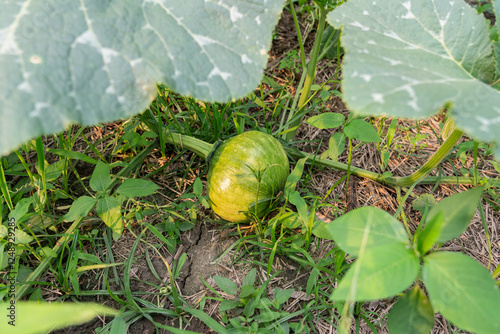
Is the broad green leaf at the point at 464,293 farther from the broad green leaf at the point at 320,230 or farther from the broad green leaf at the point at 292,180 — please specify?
the broad green leaf at the point at 292,180

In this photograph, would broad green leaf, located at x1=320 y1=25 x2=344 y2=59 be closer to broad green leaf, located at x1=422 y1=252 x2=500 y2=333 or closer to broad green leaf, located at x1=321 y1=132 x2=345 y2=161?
broad green leaf, located at x1=321 y1=132 x2=345 y2=161

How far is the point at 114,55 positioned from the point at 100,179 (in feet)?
2.51

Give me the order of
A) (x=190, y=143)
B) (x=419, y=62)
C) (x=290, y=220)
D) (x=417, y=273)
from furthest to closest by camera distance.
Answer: (x=190, y=143), (x=290, y=220), (x=419, y=62), (x=417, y=273)

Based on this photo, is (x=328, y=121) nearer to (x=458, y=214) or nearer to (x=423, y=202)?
(x=423, y=202)

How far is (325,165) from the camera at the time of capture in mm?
2018

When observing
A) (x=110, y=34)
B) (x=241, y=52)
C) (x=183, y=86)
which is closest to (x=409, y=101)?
(x=241, y=52)

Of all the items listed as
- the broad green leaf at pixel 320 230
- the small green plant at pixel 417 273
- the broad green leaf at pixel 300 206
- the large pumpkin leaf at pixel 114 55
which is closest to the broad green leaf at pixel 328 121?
the broad green leaf at pixel 300 206

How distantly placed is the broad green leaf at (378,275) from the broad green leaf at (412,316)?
222 mm

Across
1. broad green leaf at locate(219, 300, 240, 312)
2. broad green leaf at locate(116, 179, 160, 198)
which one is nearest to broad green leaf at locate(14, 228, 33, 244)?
broad green leaf at locate(116, 179, 160, 198)

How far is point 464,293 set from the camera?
89 centimetres

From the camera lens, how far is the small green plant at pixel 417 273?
0.85 m

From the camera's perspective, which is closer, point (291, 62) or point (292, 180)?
point (292, 180)

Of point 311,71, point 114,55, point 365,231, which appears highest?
point 114,55

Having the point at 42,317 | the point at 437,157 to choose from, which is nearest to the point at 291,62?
the point at 437,157
